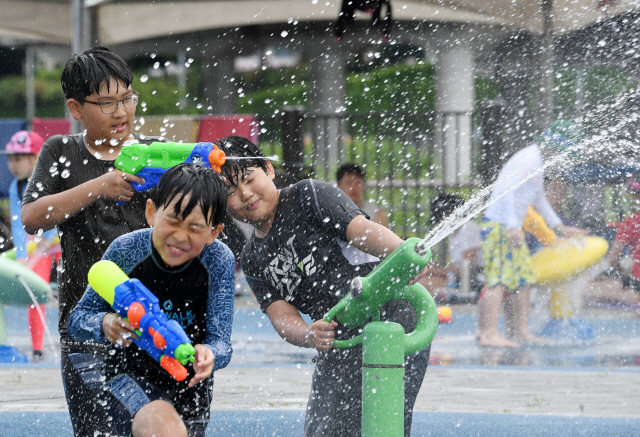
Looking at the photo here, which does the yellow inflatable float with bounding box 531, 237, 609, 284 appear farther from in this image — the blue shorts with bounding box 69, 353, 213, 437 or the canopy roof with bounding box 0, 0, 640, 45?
the blue shorts with bounding box 69, 353, 213, 437

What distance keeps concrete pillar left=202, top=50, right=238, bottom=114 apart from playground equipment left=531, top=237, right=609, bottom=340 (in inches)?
370

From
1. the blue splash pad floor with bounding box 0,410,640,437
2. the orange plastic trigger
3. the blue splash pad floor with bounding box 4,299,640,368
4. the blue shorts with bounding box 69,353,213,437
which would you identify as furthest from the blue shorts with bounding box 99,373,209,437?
the blue splash pad floor with bounding box 4,299,640,368

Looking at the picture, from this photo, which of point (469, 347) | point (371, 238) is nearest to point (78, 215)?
point (371, 238)

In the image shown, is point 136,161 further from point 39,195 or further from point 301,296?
point 301,296

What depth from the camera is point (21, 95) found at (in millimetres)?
30875

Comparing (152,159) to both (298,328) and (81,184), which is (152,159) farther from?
(298,328)

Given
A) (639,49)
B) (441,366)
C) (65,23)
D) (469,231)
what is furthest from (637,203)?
(65,23)

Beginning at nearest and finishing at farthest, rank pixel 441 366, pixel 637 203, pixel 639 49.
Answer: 1. pixel 441 366
2. pixel 637 203
3. pixel 639 49

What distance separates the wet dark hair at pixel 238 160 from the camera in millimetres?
2582

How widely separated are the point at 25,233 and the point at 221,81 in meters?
10.6

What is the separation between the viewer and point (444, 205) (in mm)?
9219

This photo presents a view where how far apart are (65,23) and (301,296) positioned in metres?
8.07

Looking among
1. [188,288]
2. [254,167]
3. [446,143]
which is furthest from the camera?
[446,143]

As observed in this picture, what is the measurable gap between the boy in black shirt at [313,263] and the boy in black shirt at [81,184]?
14.4 inches
